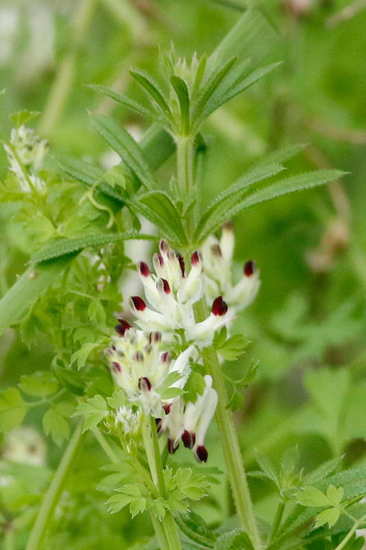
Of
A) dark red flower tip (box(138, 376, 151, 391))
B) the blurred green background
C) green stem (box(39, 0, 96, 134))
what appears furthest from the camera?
green stem (box(39, 0, 96, 134))

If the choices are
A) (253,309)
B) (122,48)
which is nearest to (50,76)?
(122,48)

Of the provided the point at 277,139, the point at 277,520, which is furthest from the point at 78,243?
the point at 277,139

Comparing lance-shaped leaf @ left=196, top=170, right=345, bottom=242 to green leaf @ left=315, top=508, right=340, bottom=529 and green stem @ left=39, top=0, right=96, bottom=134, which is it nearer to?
green leaf @ left=315, top=508, right=340, bottom=529

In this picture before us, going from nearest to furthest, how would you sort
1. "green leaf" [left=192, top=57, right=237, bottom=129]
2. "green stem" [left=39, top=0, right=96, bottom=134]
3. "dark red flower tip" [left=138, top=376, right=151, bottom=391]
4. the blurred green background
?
1. "dark red flower tip" [left=138, top=376, right=151, bottom=391]
2. "green leaf" [left=192, top=57, right=237, bottom=129]
3. the blurred green background
4. "green stem" [left=39, top=0, right=96, bottom=134]

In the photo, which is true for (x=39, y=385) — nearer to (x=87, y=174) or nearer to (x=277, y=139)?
(x=87, y=174)

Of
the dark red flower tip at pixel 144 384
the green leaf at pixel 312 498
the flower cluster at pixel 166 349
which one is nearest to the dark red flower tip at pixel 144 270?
the flower cluster at pixel 166 349

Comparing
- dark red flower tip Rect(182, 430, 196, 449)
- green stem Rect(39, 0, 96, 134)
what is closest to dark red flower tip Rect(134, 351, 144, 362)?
dark red flower tip Rect(182, 430, 196, 449)

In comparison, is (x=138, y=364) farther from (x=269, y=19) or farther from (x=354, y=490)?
(x=269, y=19)
